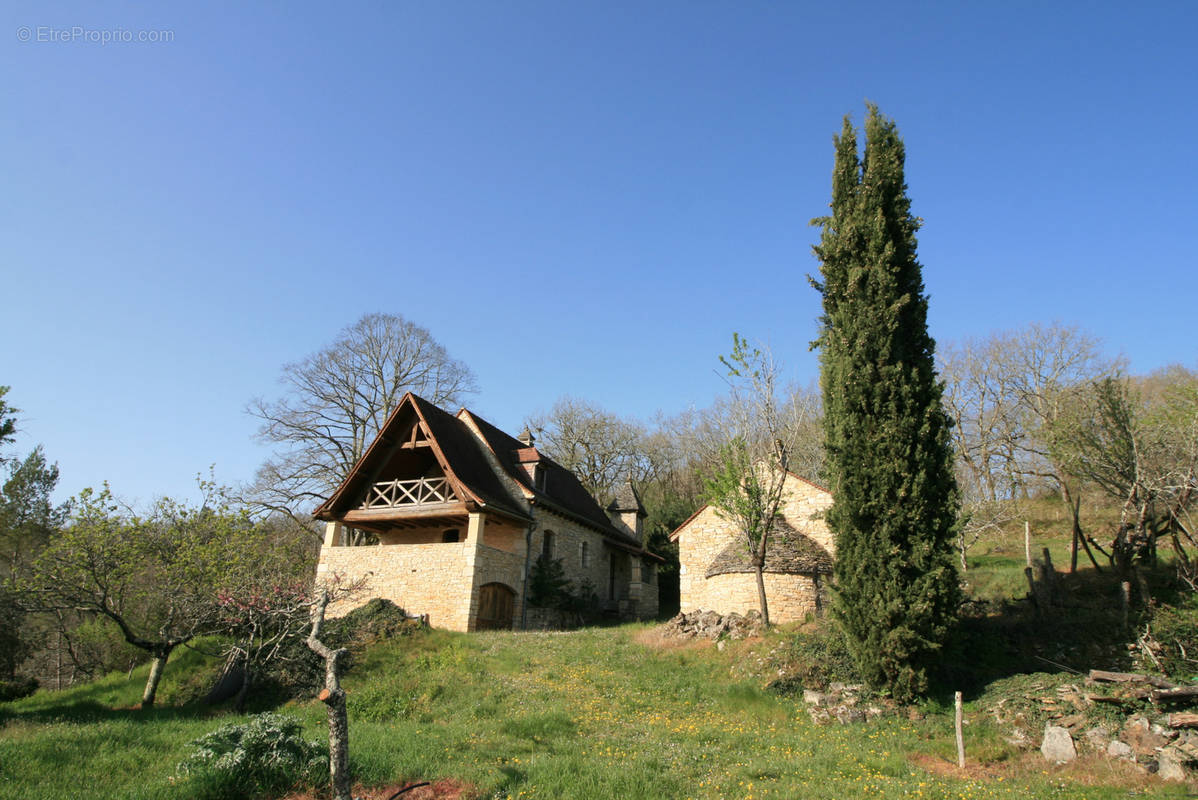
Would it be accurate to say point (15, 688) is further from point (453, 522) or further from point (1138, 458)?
point (1138, 458)

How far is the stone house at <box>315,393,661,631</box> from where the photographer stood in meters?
18.3

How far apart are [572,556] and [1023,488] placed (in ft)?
72.6

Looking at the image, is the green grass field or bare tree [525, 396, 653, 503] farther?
bare tree [525, 396, 653, 503]

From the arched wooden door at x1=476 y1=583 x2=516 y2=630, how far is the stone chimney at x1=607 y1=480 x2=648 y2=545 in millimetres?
9102

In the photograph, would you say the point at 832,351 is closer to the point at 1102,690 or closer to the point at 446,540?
the point at 1102,690

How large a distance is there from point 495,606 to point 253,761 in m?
12.4

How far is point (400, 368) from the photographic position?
28734 millimetres

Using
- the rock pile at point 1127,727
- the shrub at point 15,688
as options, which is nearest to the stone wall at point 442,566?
the shrub at point 15,688

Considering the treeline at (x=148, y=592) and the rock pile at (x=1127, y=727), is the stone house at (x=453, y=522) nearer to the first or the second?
the treeline at (x=148, y=592)

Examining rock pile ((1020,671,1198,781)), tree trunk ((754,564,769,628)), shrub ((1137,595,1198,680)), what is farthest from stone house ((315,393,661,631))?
shrub ((1137,595,1198,680))

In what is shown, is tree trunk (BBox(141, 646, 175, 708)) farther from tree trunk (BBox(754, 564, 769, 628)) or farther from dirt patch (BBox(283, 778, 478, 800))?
tree trunk (BBox(754, 564, 769, 628))

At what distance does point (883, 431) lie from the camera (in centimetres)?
1167

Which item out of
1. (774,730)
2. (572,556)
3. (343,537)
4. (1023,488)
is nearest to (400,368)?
(343,537)

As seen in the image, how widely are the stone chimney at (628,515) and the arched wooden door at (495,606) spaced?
9102 mm
